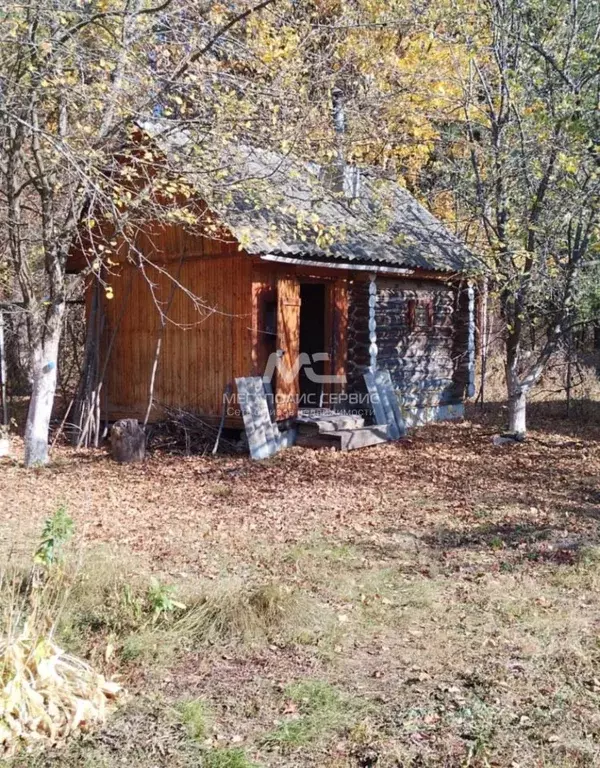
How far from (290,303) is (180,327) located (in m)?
1.92

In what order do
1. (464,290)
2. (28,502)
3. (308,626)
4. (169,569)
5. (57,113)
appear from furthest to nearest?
(464,290) < (57,113) < (28,502) < (169,569) < (308,626)

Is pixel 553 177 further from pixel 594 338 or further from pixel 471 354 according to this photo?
pixel 594 338

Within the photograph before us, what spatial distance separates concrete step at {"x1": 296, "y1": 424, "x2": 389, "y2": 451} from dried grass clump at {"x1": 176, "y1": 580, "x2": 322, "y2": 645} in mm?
5989

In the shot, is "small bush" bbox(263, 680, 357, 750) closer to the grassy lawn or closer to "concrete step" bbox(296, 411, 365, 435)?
the grassy lawn

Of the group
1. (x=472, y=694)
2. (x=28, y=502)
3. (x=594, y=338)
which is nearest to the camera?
(x=472, y=694)

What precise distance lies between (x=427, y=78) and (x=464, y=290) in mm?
4789

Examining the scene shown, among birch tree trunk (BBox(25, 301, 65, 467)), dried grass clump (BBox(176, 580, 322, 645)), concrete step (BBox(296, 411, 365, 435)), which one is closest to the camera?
dried grass clump (BBox(176, 580, 322, 645))

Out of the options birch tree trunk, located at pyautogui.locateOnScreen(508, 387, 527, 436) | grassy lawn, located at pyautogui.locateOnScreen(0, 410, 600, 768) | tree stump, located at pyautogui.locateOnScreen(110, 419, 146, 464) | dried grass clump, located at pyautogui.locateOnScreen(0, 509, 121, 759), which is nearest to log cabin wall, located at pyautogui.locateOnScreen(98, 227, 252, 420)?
tree stump, located at pyautogui.locateOnScreen(110, 419, 146, 464)

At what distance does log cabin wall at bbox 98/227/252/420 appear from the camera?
10820mm

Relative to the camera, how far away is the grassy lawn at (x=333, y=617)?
336 cm

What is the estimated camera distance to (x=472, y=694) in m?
3.78

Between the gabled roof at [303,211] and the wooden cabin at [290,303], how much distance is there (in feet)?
0.14

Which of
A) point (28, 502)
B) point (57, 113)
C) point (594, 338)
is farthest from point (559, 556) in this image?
point (594, 338)

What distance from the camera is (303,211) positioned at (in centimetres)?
931
